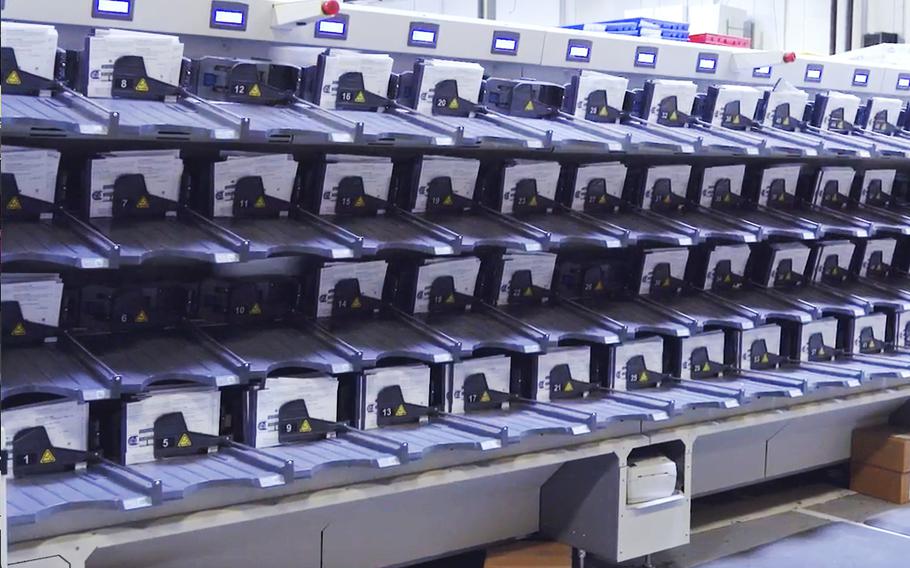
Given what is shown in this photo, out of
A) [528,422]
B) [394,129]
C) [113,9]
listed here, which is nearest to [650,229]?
[528,422]

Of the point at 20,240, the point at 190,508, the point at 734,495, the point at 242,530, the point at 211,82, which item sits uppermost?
the point at 211,82

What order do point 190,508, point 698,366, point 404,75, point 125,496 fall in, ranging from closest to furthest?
point 125,496 < point 190,508 < point 404,75 < point 698,366

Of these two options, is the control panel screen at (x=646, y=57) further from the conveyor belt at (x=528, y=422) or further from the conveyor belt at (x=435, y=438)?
the conveyor belt at (x=435, y=438)

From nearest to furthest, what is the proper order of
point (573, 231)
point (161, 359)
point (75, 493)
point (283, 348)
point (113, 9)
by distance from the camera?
point (75, 493)
point (161, 359)
point (113, 9)
point (283, 348)
point (573, 231)

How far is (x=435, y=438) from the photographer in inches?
145

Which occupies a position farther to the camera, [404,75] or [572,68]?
[572,68]

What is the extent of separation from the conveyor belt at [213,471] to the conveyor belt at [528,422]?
87 centimetres

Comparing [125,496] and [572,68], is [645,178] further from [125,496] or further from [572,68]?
[125,496]

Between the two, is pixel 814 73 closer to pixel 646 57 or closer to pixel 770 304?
pixel 646 57

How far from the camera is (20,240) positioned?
3.10 metres

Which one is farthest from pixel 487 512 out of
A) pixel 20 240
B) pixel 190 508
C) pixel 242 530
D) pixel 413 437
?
pixel 20 240

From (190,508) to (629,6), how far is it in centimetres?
1034

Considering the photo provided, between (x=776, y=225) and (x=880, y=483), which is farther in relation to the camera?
(x=880, y=483)

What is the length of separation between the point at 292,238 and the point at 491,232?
85cm
